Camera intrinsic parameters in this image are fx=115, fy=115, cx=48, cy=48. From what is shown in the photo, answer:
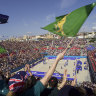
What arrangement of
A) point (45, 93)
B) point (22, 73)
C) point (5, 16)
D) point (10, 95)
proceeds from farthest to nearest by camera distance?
point (5, 16) < point (22, 73) < point (45, 93) < point (10, 95)

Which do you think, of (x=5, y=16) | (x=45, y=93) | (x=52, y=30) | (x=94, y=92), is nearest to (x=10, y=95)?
(x=45, y=93)

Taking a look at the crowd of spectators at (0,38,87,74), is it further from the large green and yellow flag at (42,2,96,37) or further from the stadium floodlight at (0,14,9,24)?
the large green and yellow flag at (42,2,96,37)

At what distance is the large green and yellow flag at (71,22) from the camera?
4.00 meters

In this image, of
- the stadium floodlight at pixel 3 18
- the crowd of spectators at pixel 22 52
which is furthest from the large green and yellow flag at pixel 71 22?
the crowd of spectators at pixel 22 52

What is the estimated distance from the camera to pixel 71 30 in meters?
4.21

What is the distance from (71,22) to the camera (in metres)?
4.27

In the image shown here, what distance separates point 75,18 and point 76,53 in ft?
105

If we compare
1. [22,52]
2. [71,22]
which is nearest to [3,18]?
[71,22]

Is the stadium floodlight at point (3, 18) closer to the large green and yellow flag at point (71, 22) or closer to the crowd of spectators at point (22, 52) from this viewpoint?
the large green and yellow flag at point (71, 22)

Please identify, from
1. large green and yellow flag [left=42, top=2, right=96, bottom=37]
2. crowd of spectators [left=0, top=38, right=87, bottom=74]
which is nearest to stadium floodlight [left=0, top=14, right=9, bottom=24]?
large green and yellow flag [left=42, top=2, right=96, bottom=37]

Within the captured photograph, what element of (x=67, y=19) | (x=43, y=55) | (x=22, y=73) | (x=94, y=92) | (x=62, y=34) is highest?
(x=67, y=19)

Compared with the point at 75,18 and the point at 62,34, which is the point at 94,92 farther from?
the point at 75,18

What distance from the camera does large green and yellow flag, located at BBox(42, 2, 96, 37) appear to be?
400 cm

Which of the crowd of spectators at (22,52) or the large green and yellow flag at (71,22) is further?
the crowd of spectators at (22,52)
